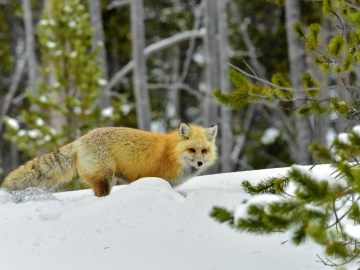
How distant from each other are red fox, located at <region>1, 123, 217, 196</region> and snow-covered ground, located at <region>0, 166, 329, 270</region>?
400mm

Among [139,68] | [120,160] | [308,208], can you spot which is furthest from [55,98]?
[308,208]

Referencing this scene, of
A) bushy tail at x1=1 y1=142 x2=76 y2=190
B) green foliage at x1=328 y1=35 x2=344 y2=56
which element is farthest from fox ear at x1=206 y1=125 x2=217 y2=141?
green foliage at x1=328 y1=35 x2=344 y2=56

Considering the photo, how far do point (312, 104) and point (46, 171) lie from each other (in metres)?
3.78

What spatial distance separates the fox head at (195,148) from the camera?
809 centimetres

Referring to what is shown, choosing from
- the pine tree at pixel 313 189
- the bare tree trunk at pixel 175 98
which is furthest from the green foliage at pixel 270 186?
the bare tree trunk at pixel 175 98

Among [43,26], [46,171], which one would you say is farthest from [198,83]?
[46,171]

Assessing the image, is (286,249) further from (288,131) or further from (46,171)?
(288,131)

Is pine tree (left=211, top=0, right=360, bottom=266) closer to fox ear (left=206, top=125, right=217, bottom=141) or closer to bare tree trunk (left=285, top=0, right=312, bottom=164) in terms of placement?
fox ear (left=206, top=125, right=217, bottom=141)

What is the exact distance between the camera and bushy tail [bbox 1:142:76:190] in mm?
8148

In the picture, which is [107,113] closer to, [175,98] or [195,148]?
[175,98]

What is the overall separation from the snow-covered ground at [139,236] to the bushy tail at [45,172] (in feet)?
1.08

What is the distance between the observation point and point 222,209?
4.59 m

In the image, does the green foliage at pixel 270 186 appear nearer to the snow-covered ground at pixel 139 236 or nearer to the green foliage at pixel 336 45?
the snow-covered ground at pixel 139 236

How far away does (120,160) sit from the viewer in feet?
26.9
